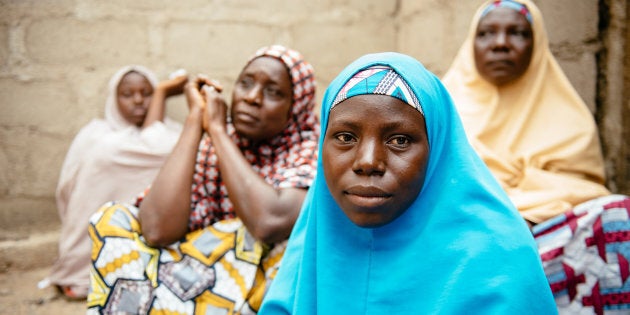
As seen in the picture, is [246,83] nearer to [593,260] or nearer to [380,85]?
[380,85]

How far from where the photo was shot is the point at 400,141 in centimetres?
122

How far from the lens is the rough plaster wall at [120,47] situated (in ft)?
10.5

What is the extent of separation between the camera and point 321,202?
1.39 meters

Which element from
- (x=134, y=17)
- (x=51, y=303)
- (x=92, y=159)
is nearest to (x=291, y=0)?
(x=134, y=17)

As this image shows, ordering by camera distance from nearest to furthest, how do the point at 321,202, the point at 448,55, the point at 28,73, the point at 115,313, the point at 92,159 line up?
the point at 321,202 < the point at 115,313 < the point at 92,159 < the point at 28,73 < the point at 448,55

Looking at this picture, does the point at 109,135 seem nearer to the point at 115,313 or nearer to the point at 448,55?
the point at 115,313

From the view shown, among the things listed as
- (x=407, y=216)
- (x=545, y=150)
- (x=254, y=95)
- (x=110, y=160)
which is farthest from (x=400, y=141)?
(x=110, y=160)

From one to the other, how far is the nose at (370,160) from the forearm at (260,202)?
857 millimetres

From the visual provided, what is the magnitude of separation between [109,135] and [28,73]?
0.74m

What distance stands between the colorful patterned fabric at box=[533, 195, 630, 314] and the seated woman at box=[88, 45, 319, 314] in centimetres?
113

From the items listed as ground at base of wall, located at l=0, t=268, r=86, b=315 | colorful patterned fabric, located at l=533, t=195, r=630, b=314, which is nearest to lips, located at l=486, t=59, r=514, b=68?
colorful patterned fabric, located at l=533, t=195, r=630, b=314

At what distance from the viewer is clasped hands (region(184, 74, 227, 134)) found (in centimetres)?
234

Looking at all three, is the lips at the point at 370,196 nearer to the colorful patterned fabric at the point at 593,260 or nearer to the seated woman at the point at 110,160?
the colorful patterned fabric at the point at 593,260

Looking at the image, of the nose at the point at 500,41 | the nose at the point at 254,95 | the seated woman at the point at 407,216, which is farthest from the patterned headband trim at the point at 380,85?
the nose at the point at 500,41
